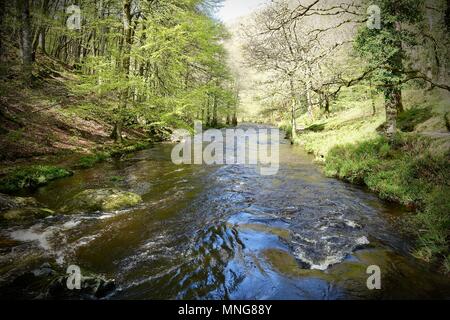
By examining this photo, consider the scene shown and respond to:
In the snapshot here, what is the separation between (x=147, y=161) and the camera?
13562mm

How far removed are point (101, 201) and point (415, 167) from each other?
874 centimetres

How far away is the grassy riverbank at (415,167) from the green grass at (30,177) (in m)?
9.88

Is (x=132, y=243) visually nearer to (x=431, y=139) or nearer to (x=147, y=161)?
(x=147, y=161)

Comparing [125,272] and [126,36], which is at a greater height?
[126,36]

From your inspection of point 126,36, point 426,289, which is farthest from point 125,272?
point 126,36

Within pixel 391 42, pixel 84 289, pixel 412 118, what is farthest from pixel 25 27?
pixel 412 118

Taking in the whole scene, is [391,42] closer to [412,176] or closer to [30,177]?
[412,176]

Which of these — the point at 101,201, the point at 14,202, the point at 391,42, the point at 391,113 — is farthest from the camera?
the point at 391,42

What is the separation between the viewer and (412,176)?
7.96 m

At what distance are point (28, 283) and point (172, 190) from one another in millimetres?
5225

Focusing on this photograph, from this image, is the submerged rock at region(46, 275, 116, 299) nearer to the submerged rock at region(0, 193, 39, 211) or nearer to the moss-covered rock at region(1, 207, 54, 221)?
the moss-covered rock at region(1, 207, 54, 221)

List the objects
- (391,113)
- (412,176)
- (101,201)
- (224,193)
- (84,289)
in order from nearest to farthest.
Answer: (84,289)
(101,201)
(412,176)
(224,193)
(391,113)

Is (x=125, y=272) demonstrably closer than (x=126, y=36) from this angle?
Yes

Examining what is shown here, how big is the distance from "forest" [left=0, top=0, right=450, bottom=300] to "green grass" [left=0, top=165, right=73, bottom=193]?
51mm
